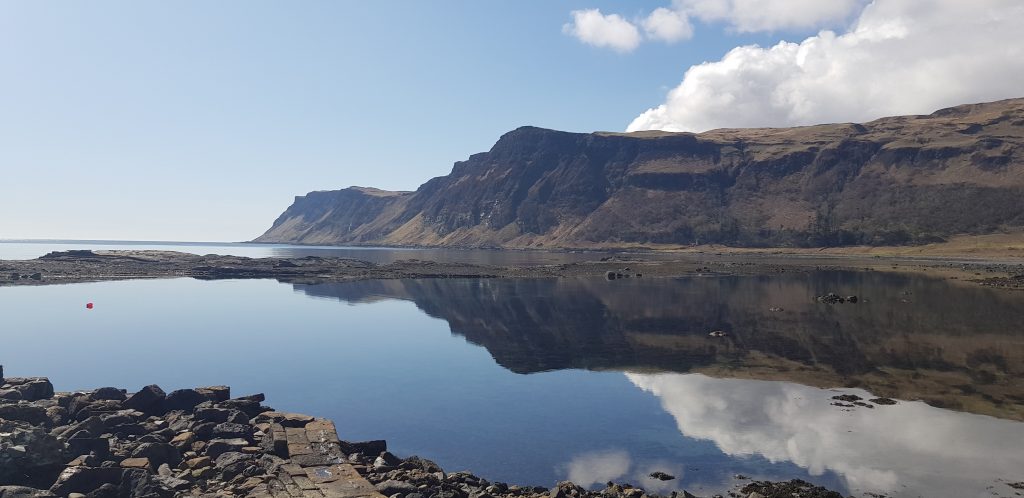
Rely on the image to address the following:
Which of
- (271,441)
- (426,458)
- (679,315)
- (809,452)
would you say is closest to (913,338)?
(679,315)

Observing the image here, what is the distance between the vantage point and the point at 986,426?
23359 mm

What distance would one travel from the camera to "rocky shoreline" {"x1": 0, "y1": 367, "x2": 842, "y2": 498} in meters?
15.9

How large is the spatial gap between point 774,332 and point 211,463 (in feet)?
131

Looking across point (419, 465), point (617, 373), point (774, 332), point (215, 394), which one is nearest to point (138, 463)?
point (419, 465)

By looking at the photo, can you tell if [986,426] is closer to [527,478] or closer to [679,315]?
[527,478]

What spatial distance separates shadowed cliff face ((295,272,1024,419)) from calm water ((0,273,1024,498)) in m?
0.26

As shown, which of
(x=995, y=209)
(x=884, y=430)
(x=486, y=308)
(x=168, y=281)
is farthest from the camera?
(x=995, y=209)

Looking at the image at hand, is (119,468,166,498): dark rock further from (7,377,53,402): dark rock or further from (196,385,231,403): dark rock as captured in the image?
(7,377,53,402): dark rock

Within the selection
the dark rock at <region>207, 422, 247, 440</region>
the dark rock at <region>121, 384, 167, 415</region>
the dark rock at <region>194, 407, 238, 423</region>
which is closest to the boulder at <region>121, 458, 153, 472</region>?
the dark rock at <region>207, 422, 247, 440</region>

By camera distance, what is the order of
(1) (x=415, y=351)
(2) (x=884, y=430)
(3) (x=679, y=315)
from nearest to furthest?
(2) (x=884, y=430), (1) (x=415, y=351), (3) (x=679, y=315)

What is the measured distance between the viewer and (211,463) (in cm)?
1802

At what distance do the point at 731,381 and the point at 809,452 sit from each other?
34.8 ft

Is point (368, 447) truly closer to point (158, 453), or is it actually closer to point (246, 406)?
point (158, 453)

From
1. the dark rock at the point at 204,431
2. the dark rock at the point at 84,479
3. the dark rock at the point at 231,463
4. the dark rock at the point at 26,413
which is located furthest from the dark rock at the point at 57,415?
the dark rock at the point at 231,463
